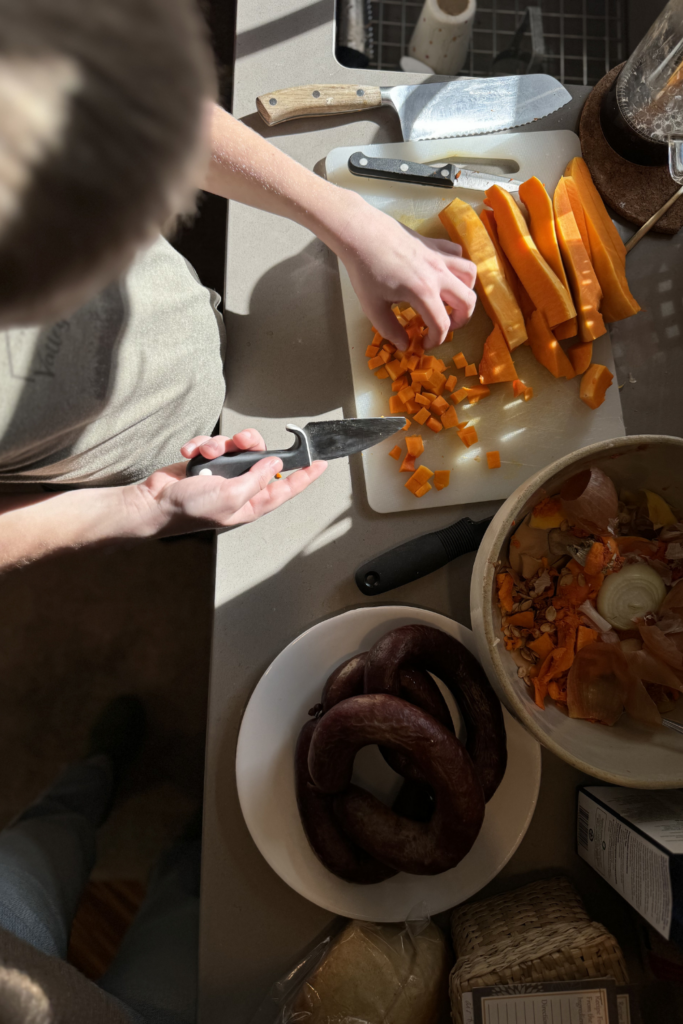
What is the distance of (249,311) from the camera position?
97 cm

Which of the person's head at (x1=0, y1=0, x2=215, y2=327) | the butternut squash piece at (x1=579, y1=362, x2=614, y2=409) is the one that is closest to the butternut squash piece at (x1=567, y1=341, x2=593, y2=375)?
the butternut squash piece at (x1=579, y1=362, x2=614, y2=409)

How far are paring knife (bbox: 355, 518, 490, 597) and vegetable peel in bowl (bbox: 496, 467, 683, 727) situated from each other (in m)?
0.08

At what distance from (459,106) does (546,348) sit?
41cm

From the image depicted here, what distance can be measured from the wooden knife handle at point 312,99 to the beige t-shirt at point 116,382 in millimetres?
327

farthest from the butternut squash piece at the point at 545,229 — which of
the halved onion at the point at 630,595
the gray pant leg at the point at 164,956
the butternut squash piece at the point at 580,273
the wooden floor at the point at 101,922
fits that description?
the wooden floor at the point at 101,922

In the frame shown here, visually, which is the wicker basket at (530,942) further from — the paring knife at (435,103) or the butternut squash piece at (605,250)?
the paring knife at (435,103)

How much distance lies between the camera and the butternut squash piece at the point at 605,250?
931 mm

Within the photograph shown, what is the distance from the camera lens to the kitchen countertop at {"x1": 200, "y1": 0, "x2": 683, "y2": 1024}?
85 centimetres

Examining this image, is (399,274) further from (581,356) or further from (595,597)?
(595,597)

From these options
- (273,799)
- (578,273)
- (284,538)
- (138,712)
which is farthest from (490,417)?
(138,712)

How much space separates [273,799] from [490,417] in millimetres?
627

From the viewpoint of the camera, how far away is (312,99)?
97 centimetres

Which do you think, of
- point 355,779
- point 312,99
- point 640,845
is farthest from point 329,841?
point 312,99

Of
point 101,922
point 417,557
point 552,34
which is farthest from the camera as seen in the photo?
point 101,922
